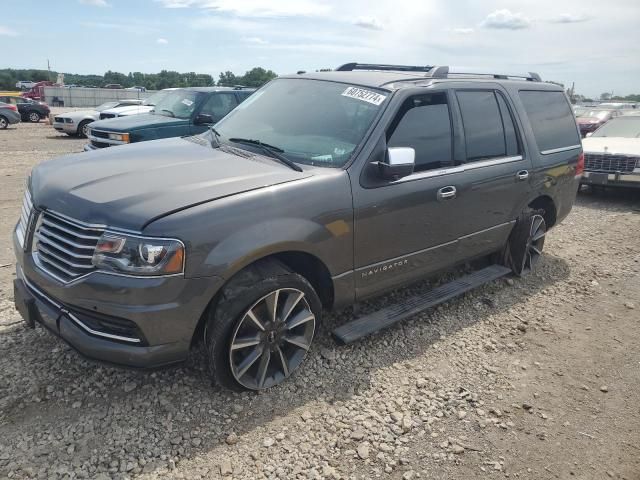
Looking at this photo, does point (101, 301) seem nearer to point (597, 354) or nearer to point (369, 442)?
point (369, 442)

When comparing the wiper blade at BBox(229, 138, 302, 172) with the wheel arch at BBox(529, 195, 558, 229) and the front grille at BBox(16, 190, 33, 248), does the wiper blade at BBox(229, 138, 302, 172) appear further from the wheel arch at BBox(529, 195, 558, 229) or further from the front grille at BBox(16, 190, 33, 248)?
the wheel arch at BBox(529, 195, 558, 229)

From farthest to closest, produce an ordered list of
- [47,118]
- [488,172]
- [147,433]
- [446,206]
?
[47,118] < [488,172] < [446,206] < [147,433]

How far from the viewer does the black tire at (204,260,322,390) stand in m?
2.85

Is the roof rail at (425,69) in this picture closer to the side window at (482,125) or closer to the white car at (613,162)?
the side window at (482,125)

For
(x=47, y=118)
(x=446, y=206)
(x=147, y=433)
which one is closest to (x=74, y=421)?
(x=147, y=433)

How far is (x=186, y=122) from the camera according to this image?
9461 mm

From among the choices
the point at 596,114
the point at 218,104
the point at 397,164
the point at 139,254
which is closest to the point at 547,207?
the point at 397,164

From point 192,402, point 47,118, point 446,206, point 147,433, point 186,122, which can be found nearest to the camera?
point 147,433

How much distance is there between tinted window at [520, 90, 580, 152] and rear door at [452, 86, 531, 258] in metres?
0.39

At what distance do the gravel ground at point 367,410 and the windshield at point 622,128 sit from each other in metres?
7.68

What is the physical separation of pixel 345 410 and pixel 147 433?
1.16 m

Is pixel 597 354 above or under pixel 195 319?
under

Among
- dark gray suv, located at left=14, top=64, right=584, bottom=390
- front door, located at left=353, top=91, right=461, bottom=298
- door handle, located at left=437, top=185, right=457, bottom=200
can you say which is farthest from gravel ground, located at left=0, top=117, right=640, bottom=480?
door handle, located at left=437, top=185, right=457, bottom=200

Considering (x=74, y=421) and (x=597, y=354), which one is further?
(x=597, y=354)
